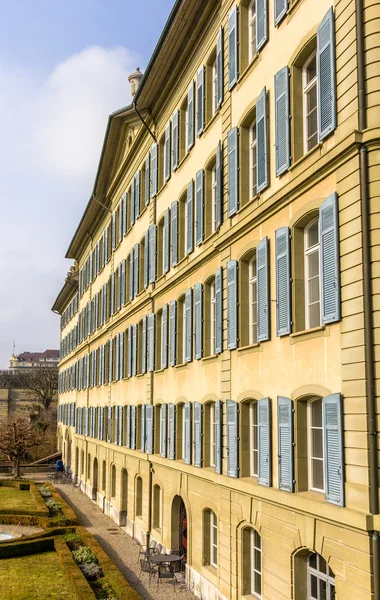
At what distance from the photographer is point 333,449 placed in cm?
1221

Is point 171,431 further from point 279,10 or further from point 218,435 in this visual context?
point 279,10

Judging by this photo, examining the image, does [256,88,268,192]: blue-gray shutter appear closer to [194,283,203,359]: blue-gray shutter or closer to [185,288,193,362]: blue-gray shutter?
[194,283,203,359]: blue-gray shutter

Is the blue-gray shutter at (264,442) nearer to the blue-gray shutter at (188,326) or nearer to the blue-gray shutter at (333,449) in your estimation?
the blue-gray shutter at (333,449)

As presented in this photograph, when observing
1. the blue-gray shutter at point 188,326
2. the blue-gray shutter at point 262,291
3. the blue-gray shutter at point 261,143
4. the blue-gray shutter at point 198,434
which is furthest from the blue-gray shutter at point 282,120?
the blue-gray shutter at point 198,434

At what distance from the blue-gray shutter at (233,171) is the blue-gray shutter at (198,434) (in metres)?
6.12

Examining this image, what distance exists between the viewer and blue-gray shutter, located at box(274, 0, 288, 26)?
15.4m

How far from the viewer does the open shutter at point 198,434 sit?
804 inches

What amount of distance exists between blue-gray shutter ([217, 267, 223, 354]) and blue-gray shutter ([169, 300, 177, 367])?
4866 mm

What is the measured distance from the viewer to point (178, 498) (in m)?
23.4

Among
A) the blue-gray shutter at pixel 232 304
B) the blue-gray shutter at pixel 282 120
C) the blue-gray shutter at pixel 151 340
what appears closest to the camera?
the blue-gray shutter at pixel 282 120

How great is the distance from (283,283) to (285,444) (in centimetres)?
331

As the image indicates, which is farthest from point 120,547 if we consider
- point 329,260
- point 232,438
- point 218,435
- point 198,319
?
point 329,260

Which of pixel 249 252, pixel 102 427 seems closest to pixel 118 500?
pixel 102 427

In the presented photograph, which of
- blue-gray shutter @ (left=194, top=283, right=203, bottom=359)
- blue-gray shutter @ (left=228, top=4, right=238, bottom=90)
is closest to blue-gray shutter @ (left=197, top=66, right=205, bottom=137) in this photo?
blue-gray shutter @ (left=228, top=4, right=238, bottom=90)
